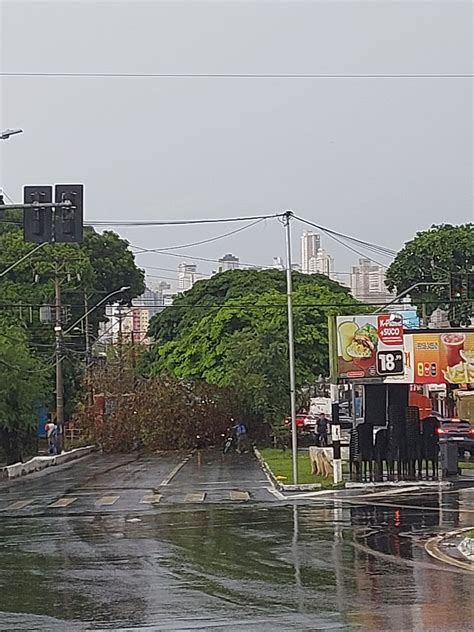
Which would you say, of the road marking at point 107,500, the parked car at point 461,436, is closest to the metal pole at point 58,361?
the parked car at point 461,436

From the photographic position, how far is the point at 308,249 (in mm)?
107375

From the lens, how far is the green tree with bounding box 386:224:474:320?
218 feet

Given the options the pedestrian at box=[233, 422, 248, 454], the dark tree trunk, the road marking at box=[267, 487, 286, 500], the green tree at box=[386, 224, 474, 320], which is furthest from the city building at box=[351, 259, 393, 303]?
the road marking at box=[267, 487, 286, 500]

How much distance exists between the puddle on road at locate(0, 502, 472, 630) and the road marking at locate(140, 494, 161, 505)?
12.3 feet

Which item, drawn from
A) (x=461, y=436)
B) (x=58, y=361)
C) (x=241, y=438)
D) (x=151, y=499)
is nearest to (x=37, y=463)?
(x=58, y=361)

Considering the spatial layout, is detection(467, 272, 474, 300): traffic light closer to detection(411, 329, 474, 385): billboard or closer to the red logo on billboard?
the red logo on billboard

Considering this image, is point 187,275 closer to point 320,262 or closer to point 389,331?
point 320,262

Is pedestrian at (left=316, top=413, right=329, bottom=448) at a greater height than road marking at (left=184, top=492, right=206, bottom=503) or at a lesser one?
greater

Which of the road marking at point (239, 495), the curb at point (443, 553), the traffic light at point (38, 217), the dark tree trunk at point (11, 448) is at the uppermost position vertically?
the traffic light at point (38, 217)

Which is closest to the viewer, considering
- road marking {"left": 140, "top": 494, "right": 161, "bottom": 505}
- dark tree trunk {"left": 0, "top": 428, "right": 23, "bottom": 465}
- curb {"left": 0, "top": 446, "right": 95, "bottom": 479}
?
road marking {"left": 140, "top": 494, "right": 161, "bottom": 505}

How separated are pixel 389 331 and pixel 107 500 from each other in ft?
31.3

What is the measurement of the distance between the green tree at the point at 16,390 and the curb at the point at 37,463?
3.27ft

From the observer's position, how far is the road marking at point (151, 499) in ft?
94.1

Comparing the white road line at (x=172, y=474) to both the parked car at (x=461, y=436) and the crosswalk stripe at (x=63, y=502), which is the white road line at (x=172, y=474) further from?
the parked car at (x=461, y=436)
